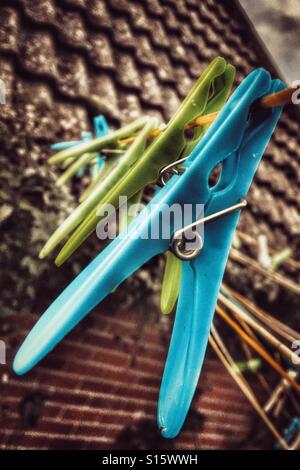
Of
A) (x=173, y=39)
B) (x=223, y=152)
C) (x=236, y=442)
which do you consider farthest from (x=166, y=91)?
(x=236, y=442)

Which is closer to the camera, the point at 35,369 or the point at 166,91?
the point at 35,369

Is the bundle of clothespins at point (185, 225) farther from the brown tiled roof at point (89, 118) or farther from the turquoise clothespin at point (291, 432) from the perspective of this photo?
the turquoise clothespin at point (291, 432)

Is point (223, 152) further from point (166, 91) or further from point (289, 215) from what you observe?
point (289, 215)

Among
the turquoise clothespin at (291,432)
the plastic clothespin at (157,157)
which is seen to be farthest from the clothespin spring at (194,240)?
the turquoise clothespin at (291,432)

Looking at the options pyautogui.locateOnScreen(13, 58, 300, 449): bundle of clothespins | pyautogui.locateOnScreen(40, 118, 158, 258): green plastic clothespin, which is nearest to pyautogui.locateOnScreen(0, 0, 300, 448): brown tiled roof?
pyautogui.locateOnScreen(40, 118, 158, 258): green plastic clothespin

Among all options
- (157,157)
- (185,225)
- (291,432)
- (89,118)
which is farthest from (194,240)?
(291,432)

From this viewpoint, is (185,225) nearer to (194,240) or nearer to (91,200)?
(194,240)
